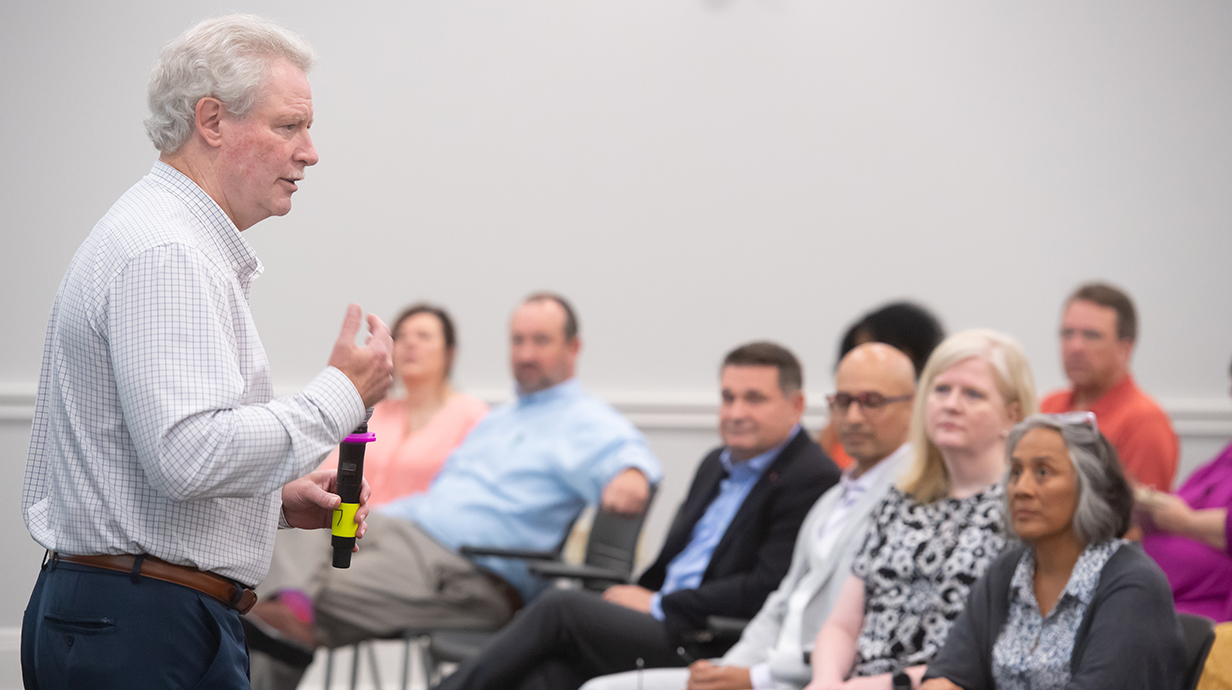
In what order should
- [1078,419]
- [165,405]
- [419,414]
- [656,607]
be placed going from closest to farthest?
1. [165,405]
2. [1078,419]
3. [656,607]
4. [419,414]

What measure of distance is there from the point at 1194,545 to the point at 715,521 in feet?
3.93

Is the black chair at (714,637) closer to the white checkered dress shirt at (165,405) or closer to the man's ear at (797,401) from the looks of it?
the man's ear at (797,401)

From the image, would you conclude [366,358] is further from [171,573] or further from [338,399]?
[171,573]

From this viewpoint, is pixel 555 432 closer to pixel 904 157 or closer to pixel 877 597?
pixel 877 597

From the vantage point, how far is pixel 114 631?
3.76 feet

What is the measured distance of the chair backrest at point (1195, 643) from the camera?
5.98 feet

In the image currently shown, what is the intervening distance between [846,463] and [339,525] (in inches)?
97.8

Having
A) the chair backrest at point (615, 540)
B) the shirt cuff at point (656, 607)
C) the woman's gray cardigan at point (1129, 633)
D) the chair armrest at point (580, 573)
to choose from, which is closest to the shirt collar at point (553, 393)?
the chair backrest at point (615, 540)

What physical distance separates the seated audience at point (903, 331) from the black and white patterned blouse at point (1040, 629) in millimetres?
1334

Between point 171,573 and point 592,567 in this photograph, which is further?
point 592,567

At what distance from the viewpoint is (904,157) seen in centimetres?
474

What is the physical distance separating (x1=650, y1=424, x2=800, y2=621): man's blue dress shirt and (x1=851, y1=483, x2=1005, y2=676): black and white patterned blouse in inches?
24.9

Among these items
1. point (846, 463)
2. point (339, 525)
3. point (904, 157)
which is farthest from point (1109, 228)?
point (339, 525)

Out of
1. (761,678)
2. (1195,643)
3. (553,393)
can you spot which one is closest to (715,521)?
(761,678)
